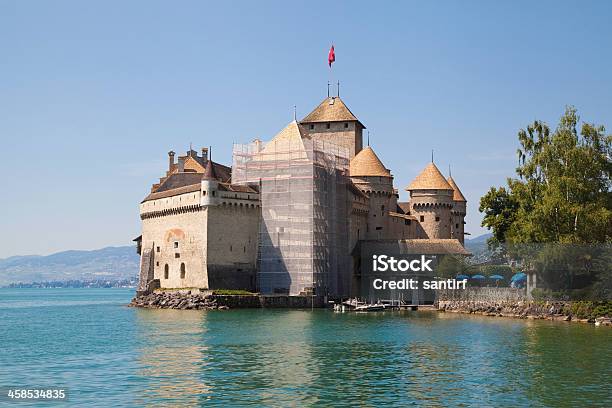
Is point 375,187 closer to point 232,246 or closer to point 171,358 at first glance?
point 232,246

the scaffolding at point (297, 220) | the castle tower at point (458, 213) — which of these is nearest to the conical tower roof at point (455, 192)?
the castle tower at point (458, 213)

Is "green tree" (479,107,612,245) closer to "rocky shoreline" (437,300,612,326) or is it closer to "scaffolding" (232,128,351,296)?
"rocky shoreline" (437,300,612,326)

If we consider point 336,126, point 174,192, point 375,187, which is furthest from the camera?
point 336,126

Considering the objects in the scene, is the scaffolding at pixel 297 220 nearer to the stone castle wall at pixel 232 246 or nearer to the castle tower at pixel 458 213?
the stone castle wall at pixel 232 246

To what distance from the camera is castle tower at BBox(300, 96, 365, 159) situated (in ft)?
273

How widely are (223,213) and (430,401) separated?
42.2m

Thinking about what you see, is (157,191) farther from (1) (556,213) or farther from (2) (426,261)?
(1) (556,213)

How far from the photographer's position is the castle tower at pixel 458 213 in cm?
8325

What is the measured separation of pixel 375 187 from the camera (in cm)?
7500

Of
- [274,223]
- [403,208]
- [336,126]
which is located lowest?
[274,223]

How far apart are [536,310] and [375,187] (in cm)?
2598

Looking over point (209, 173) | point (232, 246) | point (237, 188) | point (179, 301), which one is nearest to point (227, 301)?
point (179, 301)

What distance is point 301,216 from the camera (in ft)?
211

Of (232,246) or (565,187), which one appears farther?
(232,246)
